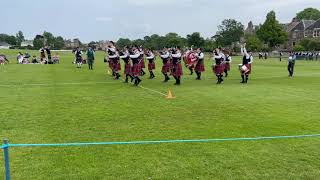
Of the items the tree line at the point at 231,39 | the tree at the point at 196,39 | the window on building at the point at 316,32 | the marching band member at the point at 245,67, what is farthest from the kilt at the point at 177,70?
the window on building at the point at 316,32

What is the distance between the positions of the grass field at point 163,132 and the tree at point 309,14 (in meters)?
147

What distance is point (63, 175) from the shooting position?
8.02m

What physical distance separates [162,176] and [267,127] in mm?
5079

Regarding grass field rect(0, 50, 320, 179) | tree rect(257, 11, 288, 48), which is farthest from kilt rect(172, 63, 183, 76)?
tree rect(257, 11, 288, 48)

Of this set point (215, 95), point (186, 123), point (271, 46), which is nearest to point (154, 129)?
point (186, 123)

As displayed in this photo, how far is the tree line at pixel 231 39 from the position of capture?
375 ft

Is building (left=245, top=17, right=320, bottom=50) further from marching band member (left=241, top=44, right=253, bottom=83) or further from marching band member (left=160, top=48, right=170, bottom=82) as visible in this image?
marching band member (left=160, top=48, right=170, bottom=82)

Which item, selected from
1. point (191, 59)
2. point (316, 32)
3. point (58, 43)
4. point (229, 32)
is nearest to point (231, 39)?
point (229, 32)

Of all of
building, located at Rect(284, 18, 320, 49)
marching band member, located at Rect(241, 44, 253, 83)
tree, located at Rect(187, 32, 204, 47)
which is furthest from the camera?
building, located at Rect(284, 18, 320, 49)

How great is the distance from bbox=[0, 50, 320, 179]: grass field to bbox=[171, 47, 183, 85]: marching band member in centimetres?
A: 498

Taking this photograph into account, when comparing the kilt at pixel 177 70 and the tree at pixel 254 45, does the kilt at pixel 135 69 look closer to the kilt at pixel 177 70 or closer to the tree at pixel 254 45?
the kilt at pixel 177 70

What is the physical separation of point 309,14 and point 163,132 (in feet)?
526

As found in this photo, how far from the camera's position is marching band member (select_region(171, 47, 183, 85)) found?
2583 cm

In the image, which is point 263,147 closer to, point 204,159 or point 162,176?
point 204,159
